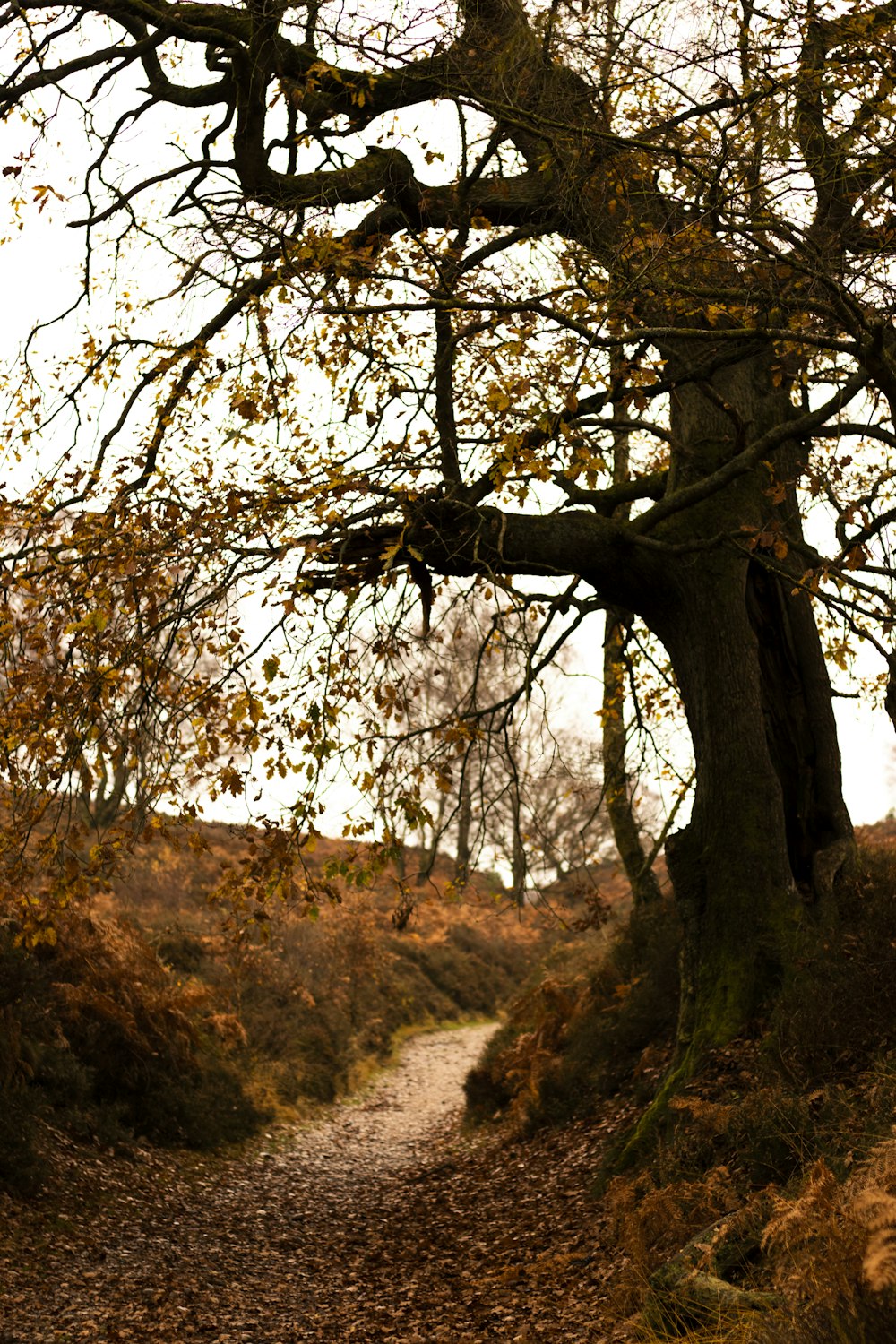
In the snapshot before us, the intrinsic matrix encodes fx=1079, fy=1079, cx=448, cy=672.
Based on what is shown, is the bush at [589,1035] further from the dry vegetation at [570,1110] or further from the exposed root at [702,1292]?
the exposed root at [702,1292]

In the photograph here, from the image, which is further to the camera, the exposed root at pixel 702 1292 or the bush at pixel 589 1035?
the bush at pixel 589 1035

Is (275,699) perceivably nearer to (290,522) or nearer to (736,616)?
(290,522)

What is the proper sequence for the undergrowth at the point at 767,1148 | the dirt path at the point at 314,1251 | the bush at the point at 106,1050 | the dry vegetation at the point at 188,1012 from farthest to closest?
the bush at the point at 106,1050, the dry vegetation at the point at 188,1012, the dirt path at the point at 314,1251, the undergrowth at the point at 767,1148

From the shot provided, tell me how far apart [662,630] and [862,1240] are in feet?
20.2

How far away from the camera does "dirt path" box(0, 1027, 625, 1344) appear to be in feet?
20.6

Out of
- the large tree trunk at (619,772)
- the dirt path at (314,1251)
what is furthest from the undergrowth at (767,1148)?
the large tree trunk at (619,772)

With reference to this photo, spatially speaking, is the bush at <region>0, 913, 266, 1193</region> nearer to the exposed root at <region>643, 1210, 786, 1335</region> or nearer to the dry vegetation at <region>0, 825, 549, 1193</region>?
the dry vegetation at <region>0, 825, 549, 1193</region>

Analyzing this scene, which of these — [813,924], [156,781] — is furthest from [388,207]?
[813,924]

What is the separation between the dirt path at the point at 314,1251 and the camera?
6289 millimetres

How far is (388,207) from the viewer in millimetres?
8734

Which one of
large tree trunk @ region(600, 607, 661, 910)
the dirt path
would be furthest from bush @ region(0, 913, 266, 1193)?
large tree trunk @ region(600, 607, 661, 910)

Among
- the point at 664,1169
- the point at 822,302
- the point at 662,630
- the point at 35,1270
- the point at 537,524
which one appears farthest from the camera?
the point at 662,630

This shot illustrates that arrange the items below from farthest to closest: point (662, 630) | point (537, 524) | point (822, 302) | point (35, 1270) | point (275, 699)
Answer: point (662, 630) < point (537, 524) < point (275, 699) < point (35, 1270) < point (822, 302)

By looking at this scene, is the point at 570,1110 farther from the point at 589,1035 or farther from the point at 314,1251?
the point at 314,1251
